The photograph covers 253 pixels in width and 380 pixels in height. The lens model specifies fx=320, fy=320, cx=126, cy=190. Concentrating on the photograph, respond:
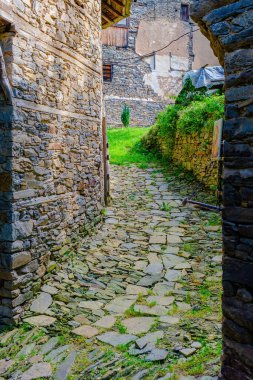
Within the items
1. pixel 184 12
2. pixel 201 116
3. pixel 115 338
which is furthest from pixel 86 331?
pixel 184 12

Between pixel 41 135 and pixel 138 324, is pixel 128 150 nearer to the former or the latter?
pixel 41 135

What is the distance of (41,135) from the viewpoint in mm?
4586

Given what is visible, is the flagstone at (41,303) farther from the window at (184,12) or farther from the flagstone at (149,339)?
the window at (184,12)

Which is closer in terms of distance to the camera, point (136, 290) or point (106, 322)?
point (106, 322)

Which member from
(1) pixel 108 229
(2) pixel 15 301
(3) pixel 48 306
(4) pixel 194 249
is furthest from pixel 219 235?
(2) pixel 15 301

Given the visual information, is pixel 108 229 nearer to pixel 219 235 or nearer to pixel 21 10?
pixel 219 235

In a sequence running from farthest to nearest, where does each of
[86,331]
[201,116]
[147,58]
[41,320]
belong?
[147,58] → [201,116] → [41,320] → [86,331]

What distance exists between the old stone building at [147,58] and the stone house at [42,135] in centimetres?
1187

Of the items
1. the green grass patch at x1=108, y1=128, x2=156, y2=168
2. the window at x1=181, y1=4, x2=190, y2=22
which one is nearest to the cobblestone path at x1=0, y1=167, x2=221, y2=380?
the green grass patch at x1=108, y1=128, x2=156, y2=168

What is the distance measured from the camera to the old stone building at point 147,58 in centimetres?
1794

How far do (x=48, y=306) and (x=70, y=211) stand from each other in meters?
1.66

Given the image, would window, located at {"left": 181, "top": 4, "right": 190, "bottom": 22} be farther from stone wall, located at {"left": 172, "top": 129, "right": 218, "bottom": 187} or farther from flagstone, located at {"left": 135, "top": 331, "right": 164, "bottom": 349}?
flagstone, located at {"left": 135, "top": 331, "right": 164, "bottom": 349}

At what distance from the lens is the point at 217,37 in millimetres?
2295

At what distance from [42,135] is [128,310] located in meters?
2.69
